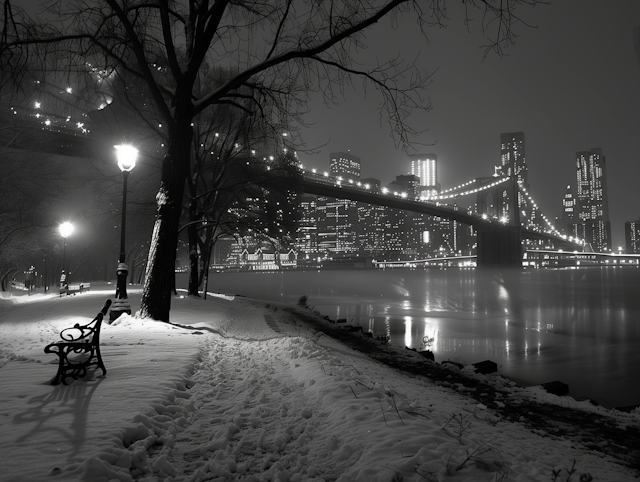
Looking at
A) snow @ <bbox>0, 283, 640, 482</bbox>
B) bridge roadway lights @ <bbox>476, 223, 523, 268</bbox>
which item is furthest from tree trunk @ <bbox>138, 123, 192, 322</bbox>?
bridge roadway lights @ <bbox>476, 223, 523, 268</bbox>

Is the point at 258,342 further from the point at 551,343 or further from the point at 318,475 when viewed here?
the point at 551,343

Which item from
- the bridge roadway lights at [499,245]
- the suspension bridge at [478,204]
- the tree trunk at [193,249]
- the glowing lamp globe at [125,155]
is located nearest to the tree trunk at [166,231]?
the glowing lamp globe at [125,155]

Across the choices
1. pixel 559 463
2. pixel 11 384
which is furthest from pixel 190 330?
pixel 559 463

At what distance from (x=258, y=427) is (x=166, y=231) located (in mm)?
6809

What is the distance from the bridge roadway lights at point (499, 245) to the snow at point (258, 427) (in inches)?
3247

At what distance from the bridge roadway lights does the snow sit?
82485 mm

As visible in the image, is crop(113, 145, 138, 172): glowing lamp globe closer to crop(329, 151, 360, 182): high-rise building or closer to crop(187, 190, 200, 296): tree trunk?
crop(187, 190, 200, 296): tree trunk

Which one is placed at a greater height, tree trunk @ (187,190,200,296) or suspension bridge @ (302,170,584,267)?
suspension bridge @ (302,170,584,267)

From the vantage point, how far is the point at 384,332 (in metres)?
16.2

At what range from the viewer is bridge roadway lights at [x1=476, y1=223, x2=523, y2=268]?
82.5 m

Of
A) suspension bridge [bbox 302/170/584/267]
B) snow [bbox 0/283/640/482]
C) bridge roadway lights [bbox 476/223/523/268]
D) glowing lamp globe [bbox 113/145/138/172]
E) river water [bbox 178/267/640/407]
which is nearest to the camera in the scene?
snow [bbox 0/283/640/482]

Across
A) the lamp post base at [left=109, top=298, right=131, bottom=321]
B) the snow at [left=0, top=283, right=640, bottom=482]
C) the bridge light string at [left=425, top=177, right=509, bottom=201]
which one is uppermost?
the bridge light string at [left=425, top=177, right=509, bottom=201]

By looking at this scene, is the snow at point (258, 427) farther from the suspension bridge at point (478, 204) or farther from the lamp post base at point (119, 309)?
the suspension bridge at point (478, 204)

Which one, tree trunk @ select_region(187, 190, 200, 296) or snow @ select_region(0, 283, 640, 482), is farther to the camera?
tree trunk @ select_region(187, 190, 200, 296)
